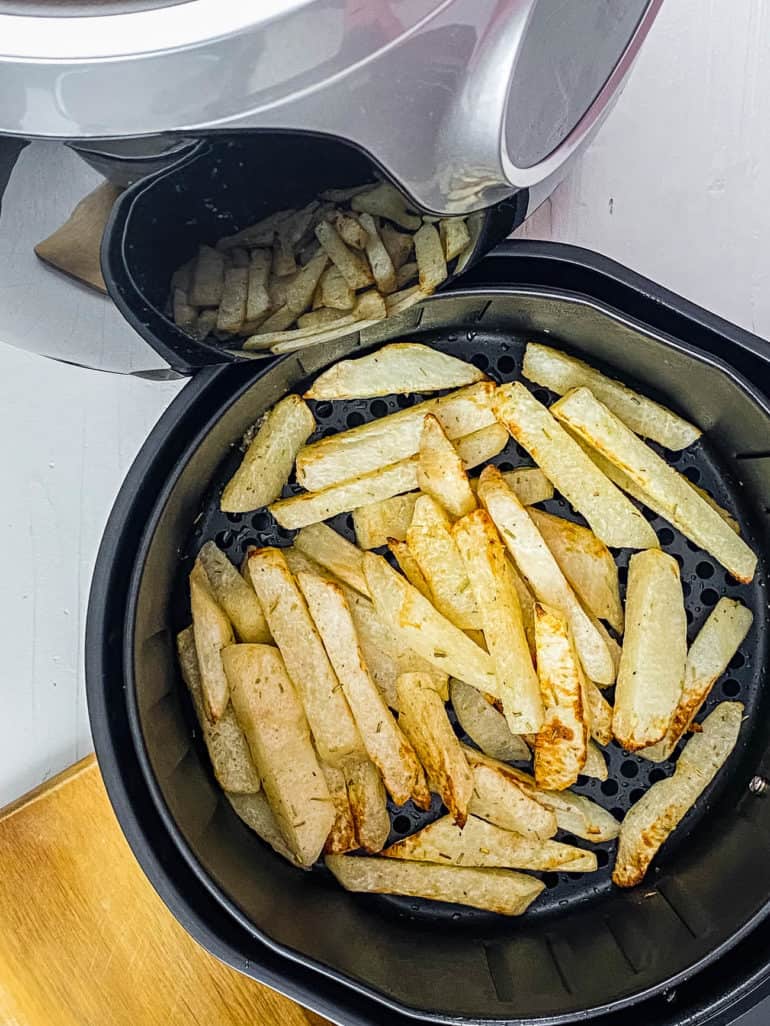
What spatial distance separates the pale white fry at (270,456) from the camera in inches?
35.7

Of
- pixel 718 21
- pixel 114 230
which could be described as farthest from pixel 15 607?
pixel 718 21

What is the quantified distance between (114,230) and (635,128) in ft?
2.30

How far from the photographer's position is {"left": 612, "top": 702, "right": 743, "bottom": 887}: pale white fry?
906mm

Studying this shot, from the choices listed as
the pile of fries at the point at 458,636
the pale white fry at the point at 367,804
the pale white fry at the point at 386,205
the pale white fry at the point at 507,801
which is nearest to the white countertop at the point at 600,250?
the pile of fries at the point at 458,636

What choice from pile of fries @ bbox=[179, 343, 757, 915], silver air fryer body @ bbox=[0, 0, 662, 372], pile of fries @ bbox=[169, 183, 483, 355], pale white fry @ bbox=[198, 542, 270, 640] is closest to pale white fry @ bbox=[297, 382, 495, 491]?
pile of fries @ bbox=[179, 343, 757, 915]

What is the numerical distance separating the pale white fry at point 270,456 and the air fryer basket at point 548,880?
25 millimetres

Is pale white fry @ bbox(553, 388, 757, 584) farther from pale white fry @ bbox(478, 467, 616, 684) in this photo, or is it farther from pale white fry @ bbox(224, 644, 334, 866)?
pale white fry @ bbox(224, 644, 334, 866)

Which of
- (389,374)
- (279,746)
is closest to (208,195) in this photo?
(389,374)

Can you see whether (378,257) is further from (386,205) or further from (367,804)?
(367,804)

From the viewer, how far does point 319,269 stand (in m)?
0.59

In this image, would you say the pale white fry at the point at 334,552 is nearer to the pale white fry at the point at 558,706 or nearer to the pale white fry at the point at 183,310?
the pale white fry at the point at 558,706

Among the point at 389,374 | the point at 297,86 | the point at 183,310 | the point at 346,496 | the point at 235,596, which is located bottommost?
the point at 235,596

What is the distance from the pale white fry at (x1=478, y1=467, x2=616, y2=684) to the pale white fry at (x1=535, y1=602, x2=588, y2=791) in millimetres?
16

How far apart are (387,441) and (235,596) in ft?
0.63
